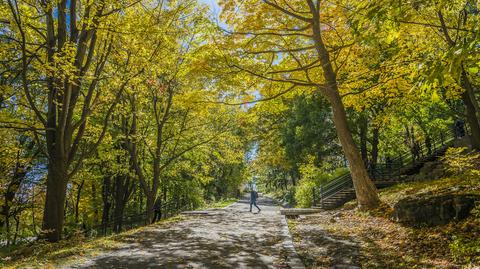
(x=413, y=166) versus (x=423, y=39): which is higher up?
(x=423, y=39)

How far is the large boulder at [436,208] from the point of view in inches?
263

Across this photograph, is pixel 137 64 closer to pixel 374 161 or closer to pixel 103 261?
pixel 103 261

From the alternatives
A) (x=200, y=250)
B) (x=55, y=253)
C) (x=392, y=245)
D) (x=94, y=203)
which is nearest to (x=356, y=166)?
(x=392, y=245)

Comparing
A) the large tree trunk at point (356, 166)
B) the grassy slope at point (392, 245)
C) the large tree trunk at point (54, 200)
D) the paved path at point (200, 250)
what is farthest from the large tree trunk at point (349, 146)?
the large tree trunk at point (54, 200)

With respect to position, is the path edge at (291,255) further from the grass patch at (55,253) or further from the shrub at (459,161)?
the grass patch at (55,253)

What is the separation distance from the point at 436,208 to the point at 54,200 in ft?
35.3

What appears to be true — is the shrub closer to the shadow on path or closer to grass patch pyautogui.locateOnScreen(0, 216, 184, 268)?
the shadow on path

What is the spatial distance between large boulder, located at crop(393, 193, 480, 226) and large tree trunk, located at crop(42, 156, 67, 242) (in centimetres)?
1022

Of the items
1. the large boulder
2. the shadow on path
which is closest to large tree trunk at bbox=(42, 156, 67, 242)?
the shadow on path

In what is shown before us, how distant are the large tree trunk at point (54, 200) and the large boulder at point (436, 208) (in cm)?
1022

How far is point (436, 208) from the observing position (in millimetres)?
7211

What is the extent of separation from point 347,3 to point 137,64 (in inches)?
309

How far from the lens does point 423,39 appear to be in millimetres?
12805

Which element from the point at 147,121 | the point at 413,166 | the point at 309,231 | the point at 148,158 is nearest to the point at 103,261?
the point at 309,231
